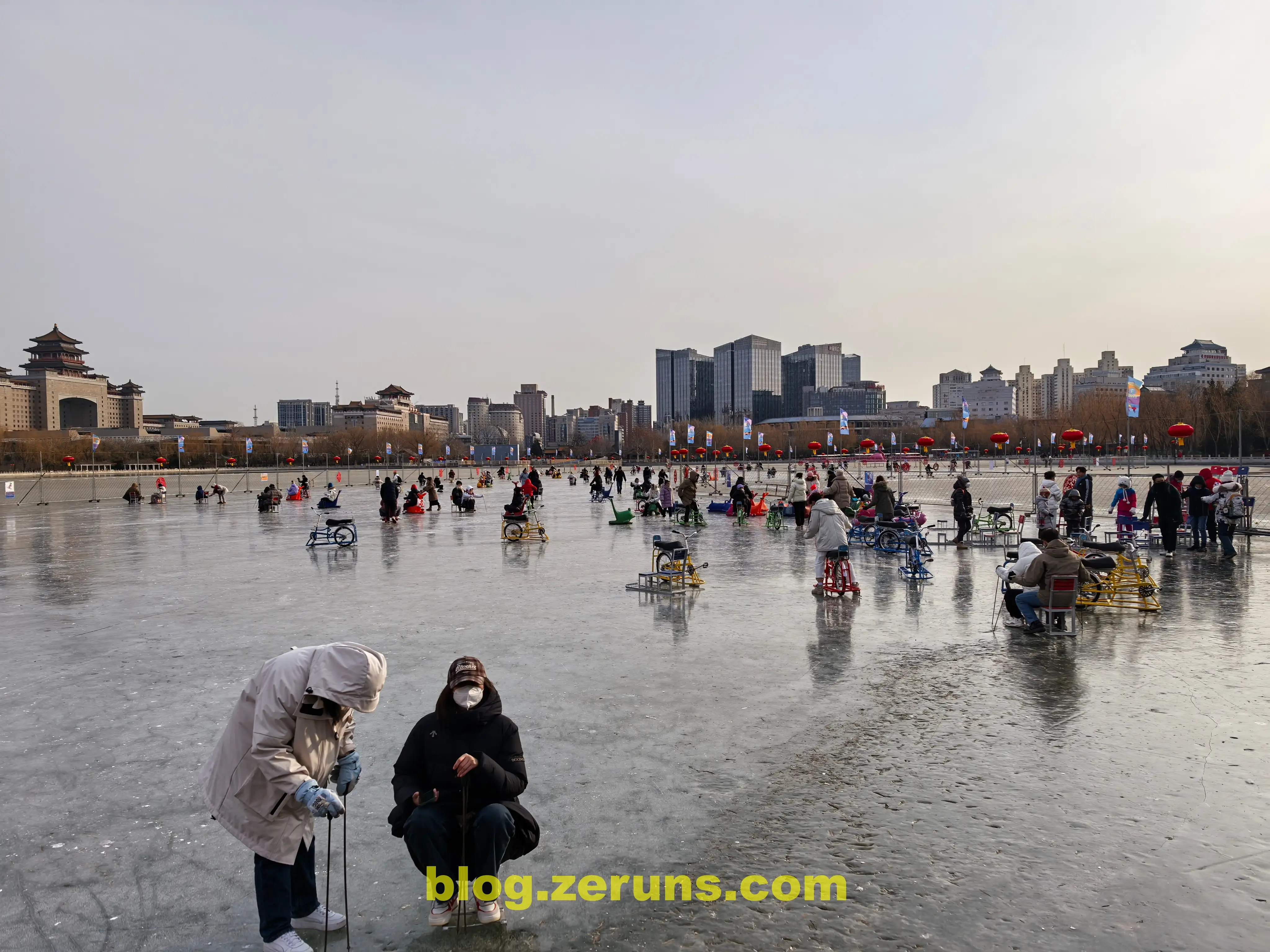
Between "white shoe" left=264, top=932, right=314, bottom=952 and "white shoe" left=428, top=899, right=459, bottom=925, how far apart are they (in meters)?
0.54

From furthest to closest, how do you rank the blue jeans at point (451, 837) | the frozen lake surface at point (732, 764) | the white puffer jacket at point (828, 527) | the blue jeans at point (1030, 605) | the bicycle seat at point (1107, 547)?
1. the bicycle seat at point (1107, 547)
2. the white puffer jacket at point (828, 527)
3. the blue jeans at point (1030, 605)
4. the frozen lake surface at point (732, 764)
5. the blue jeans at point (451, 837)

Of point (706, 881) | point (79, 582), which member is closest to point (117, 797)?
point (706, 881)

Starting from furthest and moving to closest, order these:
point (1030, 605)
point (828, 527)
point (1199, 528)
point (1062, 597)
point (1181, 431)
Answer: point (1181, 431) < point (1199, 528) < point (828, 527) < point (1030, 605) < point (1062, 597)

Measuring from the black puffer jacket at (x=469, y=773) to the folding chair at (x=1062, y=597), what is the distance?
7.94 metres

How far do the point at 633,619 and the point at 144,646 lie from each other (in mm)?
6037

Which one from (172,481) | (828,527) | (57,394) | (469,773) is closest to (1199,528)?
(828,527)

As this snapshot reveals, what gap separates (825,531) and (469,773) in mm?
9485

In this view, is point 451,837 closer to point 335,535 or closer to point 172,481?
point 335,535

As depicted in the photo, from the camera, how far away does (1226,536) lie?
1605cm

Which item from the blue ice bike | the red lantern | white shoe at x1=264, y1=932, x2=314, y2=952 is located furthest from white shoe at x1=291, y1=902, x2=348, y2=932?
the red lantern

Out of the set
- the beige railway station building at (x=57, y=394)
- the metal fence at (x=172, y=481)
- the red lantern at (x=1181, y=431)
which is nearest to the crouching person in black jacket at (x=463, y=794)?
the red lantern at (x=1181, y=431)

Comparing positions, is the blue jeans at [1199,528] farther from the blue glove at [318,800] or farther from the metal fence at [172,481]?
the metal fence at [172,481]

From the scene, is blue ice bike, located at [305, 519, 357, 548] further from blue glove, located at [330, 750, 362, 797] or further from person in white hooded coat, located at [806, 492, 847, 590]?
blue glove, located at [330, 750, 362, 797]

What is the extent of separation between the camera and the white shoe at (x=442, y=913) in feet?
12.5
